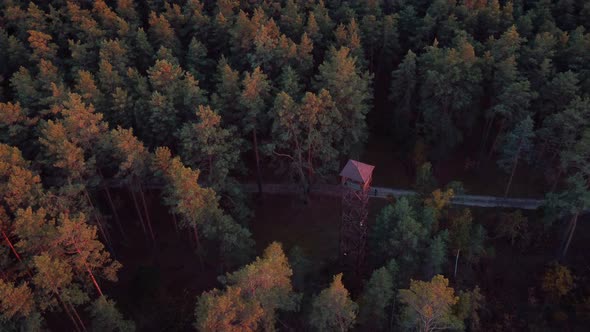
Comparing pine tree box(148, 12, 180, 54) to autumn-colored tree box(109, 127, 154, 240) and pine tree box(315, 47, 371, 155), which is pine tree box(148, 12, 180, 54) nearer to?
autumn-colored tree box(109, 127, 154, 240)

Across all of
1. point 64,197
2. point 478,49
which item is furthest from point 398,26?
point 64,197

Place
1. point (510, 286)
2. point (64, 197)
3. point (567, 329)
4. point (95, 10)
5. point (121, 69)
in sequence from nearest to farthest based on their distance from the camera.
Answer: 1. point (64, 197)
2. point (567, 329)
3. point (510, 286)
4. point (121, 69)
5. point (95, 10)

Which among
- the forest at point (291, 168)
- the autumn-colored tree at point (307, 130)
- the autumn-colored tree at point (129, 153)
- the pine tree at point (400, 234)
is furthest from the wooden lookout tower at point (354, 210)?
the autumn-colored tree at point (129, 153)

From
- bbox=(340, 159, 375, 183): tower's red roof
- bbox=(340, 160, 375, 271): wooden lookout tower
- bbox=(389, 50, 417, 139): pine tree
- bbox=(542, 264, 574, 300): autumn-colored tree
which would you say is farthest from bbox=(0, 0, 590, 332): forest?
bbox=(340, 159, 375, 183): tower's red roof

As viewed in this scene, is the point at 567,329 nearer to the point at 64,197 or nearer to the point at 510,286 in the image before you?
the point at 510,286

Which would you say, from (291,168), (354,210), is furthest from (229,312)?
(291,168)

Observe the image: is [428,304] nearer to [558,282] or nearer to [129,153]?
[558,282]
